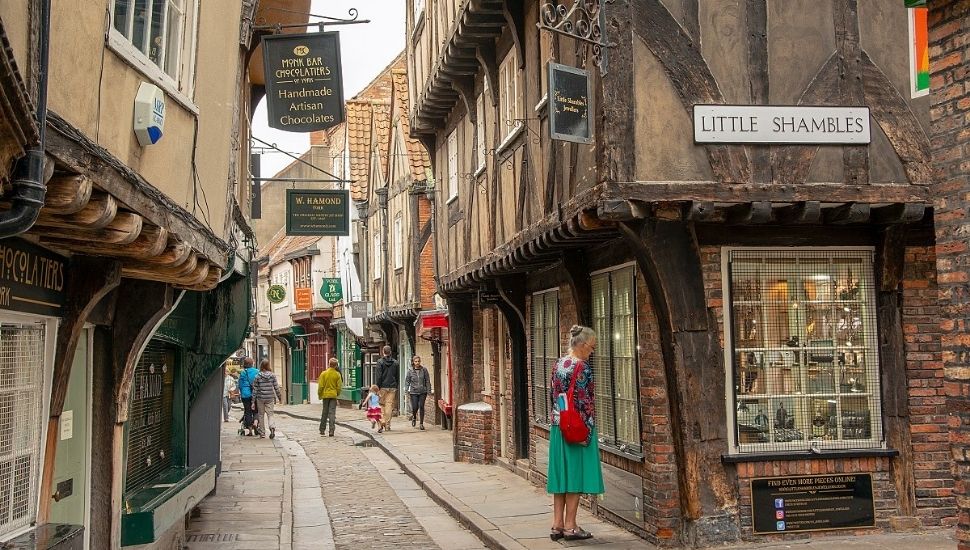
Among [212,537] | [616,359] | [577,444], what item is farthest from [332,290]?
[577,444]

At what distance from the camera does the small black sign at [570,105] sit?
26.8ft

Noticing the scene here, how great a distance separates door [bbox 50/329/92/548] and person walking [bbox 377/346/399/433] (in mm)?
15897

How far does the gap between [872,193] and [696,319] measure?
181 centimetres

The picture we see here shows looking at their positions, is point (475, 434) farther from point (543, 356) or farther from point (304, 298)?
point (304, 298)

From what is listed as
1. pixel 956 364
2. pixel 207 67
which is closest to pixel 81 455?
pixel 207 67

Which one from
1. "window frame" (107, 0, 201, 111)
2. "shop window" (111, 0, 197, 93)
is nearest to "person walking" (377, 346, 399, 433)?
"window frame" (107, 0, 201, 111)

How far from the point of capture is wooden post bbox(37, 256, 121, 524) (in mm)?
6273

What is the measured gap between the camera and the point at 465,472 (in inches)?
591

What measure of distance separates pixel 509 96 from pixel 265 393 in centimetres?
1219

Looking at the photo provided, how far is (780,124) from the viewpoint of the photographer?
27.5ft

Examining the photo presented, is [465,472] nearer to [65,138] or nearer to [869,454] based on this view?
[869,454]

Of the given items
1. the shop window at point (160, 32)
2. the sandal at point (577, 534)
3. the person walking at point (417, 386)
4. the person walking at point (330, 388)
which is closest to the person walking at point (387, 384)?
the person walking at point (417, 386)

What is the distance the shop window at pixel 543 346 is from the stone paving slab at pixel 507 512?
109 cm

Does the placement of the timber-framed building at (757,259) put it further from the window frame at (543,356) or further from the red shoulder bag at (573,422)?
the window frame at (543,356)
